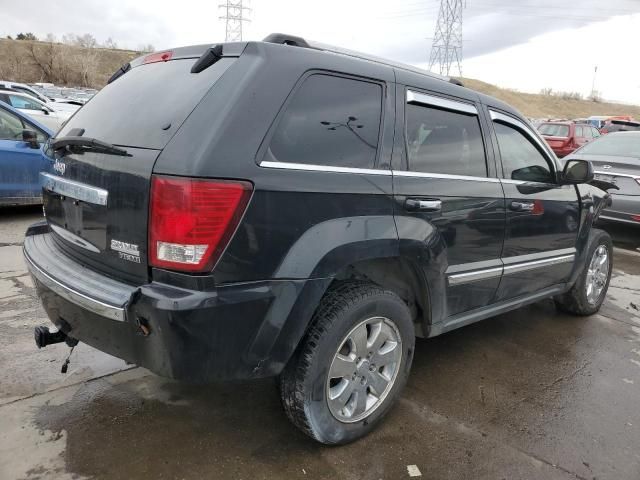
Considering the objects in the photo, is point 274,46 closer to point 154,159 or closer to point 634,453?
point 154,159

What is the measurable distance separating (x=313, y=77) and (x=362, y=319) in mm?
1167

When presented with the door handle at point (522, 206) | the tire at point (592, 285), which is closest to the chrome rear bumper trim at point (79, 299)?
the door handle at point (522, 206)

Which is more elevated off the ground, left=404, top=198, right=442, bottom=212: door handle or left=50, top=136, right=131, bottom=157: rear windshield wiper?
left=50, top=136, right=131, bottom=157: rear windshield wiper

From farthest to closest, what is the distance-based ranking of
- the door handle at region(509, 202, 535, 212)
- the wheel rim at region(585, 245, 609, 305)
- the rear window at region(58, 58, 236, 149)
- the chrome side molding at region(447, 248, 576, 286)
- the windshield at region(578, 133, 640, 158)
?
the windshield at region(578, 133, 640, 158) → the wheel rim at region(585, 245, 609, 305) → the door handle at region(509, 202, 535, 212) → the chrome side molding at region(447, 248, 576, 286) → the rear window at region(58, 58, 236, 149)

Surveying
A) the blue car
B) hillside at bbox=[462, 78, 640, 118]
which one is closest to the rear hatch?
the blue car

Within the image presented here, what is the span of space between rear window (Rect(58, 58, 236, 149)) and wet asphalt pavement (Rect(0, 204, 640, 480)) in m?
1.47

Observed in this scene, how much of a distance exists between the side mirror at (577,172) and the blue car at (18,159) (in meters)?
6.20

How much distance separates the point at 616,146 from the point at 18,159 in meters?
8.99

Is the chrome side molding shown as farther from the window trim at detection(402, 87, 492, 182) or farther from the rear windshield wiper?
the rear windshield wiper

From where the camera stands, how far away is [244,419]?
2705 mm

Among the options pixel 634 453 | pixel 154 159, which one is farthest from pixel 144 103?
pixel 634 453

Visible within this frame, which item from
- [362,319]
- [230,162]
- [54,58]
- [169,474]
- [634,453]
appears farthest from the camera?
[54,58]

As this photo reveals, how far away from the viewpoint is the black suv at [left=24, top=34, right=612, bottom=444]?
76.7 inches

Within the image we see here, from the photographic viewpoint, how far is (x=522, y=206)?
3.33 m
